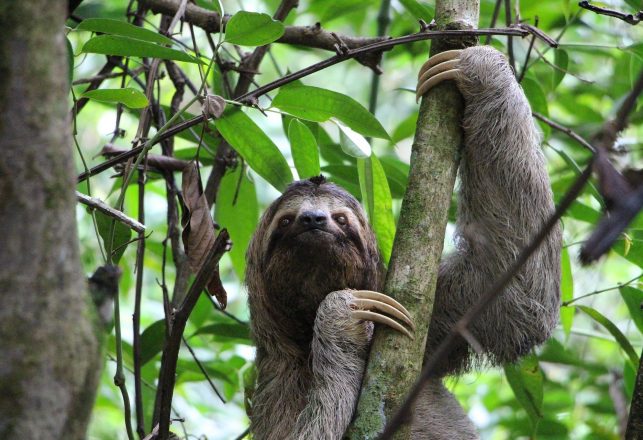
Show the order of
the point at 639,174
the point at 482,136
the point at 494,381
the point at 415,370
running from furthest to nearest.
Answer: the point at 494,381 < the point at 482,136 < the point at 415,370 < the point at 639,174

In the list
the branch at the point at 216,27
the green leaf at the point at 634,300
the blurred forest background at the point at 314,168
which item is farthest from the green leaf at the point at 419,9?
the green leaf at the point at 634,300

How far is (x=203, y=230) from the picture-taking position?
4980 millimetres

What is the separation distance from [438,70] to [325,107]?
0.80 meters

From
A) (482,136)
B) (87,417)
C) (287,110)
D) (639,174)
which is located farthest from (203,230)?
(639,174)

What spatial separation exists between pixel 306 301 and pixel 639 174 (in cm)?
378

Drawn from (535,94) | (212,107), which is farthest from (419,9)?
(212,107)

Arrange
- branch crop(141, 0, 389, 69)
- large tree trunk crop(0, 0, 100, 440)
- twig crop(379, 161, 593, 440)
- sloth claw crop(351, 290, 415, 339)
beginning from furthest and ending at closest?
branch crop(141, 0, 389, 69) < sloth claw crop(351, 290, 415, 339) < twig crop(379, 161, 593, 440) < large tree trunk crop(0, 0, 100, 440)

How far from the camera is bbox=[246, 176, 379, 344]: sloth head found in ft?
18.7

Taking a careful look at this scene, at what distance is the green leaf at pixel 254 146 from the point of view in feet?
17.6

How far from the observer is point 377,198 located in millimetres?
5617

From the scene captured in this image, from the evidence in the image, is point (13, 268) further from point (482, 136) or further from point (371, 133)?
point (482, 136)

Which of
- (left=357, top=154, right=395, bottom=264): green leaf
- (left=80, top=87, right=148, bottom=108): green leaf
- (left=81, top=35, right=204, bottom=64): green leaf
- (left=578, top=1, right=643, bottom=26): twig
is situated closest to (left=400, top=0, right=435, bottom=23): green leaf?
(left=357, top=154, right=395, bottom=264): green leaf

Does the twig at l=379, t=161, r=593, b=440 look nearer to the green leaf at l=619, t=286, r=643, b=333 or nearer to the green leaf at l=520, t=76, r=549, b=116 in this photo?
the green leaf at l=619, t=286, r=643, b=333

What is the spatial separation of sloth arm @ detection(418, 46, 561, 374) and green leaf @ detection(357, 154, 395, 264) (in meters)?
0.69
